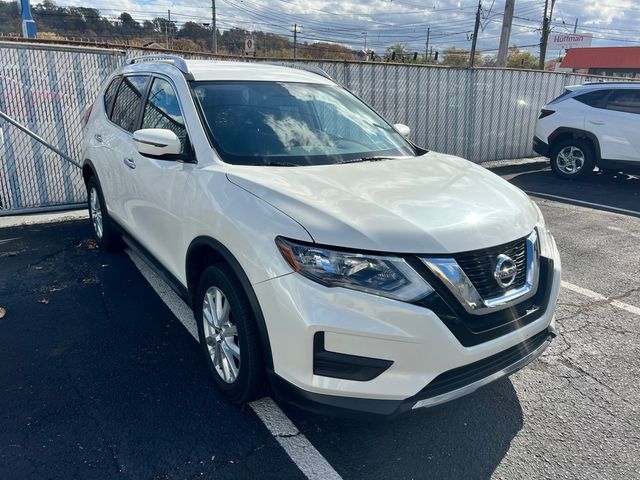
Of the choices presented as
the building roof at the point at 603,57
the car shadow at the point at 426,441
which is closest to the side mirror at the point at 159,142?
the car shadow at the point at 426,441

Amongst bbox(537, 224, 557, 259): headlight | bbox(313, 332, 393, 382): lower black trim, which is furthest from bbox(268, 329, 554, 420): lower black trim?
bbox(537, 224, 557, 259): headlight

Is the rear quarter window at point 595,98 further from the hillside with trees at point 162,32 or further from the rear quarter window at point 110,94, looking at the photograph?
the hillside with trees at point 162,32

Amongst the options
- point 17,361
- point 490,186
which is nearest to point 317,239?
point 490,186

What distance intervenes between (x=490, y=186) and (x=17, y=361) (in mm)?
3194

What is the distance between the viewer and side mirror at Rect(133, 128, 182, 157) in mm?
2980

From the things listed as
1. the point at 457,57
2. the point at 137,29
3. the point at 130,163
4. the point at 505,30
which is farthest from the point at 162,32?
the point at 130,163

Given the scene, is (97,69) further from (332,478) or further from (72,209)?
(332,478)

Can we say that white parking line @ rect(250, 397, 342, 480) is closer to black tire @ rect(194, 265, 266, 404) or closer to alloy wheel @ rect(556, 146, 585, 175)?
black tire @ rect(194, 265, 266, 404)

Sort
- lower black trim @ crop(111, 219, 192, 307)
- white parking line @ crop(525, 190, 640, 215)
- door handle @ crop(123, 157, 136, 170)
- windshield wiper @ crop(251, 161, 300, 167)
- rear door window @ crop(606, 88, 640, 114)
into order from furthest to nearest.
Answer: rear door window @ crop(606, 88, 640, 114), white parking line @ crop(525, 190, 640, 215), door handle @ crop(123, 157, 136, 170), lower black trim @ crop(111, 219, 192, 307), windshield wiper @ crop(251, 161, 300, 167)

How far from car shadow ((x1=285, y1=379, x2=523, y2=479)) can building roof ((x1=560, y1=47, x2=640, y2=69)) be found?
5203 cm

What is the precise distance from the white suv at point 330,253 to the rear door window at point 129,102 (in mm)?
558

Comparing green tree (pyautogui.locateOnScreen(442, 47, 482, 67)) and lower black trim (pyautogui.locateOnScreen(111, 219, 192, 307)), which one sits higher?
green tree (pyautogui.locateOnScreen(442, 47, 482, 67))

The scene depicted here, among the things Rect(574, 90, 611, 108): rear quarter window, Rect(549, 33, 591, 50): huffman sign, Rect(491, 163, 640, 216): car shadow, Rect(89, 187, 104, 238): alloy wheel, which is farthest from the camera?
Rect(549, 33, 591, 50): huffman sign

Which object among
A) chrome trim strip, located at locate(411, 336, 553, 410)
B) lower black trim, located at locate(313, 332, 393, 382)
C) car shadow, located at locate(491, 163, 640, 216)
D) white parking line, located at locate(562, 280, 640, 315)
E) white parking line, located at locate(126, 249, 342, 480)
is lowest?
car shadow, located at locate(491, 163, 640, 216)
